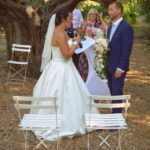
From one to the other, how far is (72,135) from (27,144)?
70cm

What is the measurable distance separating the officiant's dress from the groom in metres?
0.54

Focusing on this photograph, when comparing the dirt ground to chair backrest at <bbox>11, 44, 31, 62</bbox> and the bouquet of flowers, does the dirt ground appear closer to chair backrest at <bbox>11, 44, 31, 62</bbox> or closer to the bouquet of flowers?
chair backrest at <bbox>11, 44, 31, 62</bbox>

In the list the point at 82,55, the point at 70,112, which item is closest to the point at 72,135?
the point at 70,112

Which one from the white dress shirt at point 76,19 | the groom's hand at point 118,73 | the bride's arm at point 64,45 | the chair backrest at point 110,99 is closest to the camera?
the chair backrest at point 110,99

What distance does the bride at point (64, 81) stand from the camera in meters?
5.38

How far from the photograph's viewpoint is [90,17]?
306 inches

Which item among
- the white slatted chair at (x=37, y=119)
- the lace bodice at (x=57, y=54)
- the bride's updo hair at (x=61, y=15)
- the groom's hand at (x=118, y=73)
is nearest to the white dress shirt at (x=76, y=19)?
the lace bodice at (x=57, y=54)

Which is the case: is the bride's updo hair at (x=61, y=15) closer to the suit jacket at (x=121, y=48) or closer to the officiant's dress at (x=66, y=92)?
the officiant's dress at (x=66, y=92)

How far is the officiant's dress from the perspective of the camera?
5516 mm

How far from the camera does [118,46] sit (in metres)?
5.52

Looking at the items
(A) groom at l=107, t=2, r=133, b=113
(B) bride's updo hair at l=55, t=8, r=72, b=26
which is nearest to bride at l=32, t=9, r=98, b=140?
(B) bride's updo hair at l=55, t=8, r=72, b=26

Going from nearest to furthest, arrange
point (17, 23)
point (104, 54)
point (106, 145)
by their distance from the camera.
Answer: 1. point (106, 145)
2. point (104, 54)
3. point (17, 23)

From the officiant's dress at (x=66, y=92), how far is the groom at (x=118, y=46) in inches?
21.2

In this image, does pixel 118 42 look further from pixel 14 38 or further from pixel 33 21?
pixel 14 38
